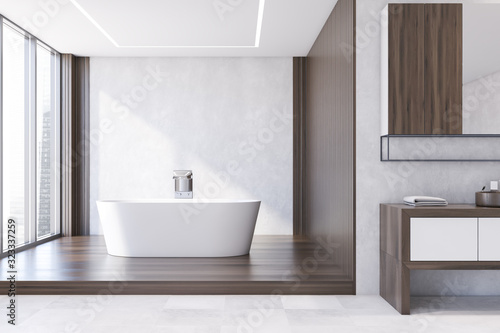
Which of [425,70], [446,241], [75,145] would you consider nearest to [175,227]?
[75,145]

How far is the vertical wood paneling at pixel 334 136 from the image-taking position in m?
3.64

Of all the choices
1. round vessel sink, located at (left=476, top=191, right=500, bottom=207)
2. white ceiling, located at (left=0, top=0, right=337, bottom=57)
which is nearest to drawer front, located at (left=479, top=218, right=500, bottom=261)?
round vessel sink, located at (left=476, top=191, right=500, bottom=207)

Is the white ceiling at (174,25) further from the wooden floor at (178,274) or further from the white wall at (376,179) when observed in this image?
the wooden floor at (178,274)

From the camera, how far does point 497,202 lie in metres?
3.14

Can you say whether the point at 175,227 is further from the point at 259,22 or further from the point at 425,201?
the point at 425,201

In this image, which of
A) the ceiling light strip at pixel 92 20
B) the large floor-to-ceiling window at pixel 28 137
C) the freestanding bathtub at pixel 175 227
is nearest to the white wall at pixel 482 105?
the freestanding bathtub at pixel 175 227

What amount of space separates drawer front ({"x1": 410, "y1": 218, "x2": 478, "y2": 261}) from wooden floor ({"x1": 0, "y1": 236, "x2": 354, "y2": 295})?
73 centimetres

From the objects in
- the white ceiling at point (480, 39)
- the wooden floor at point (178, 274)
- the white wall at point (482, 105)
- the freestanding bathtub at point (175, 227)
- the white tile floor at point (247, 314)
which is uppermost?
the white ceiling at point (480, 39)

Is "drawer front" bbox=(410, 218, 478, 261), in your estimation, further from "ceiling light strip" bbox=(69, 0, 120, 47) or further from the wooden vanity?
"ceiling light strip" bbox=(69, 0, 120, 47)

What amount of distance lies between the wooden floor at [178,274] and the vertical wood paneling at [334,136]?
0.24m

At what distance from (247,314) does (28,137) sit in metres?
3.48

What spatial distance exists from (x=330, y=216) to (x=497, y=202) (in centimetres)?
156

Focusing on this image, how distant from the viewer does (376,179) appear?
353 cm

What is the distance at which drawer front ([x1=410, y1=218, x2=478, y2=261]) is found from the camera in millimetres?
3029
